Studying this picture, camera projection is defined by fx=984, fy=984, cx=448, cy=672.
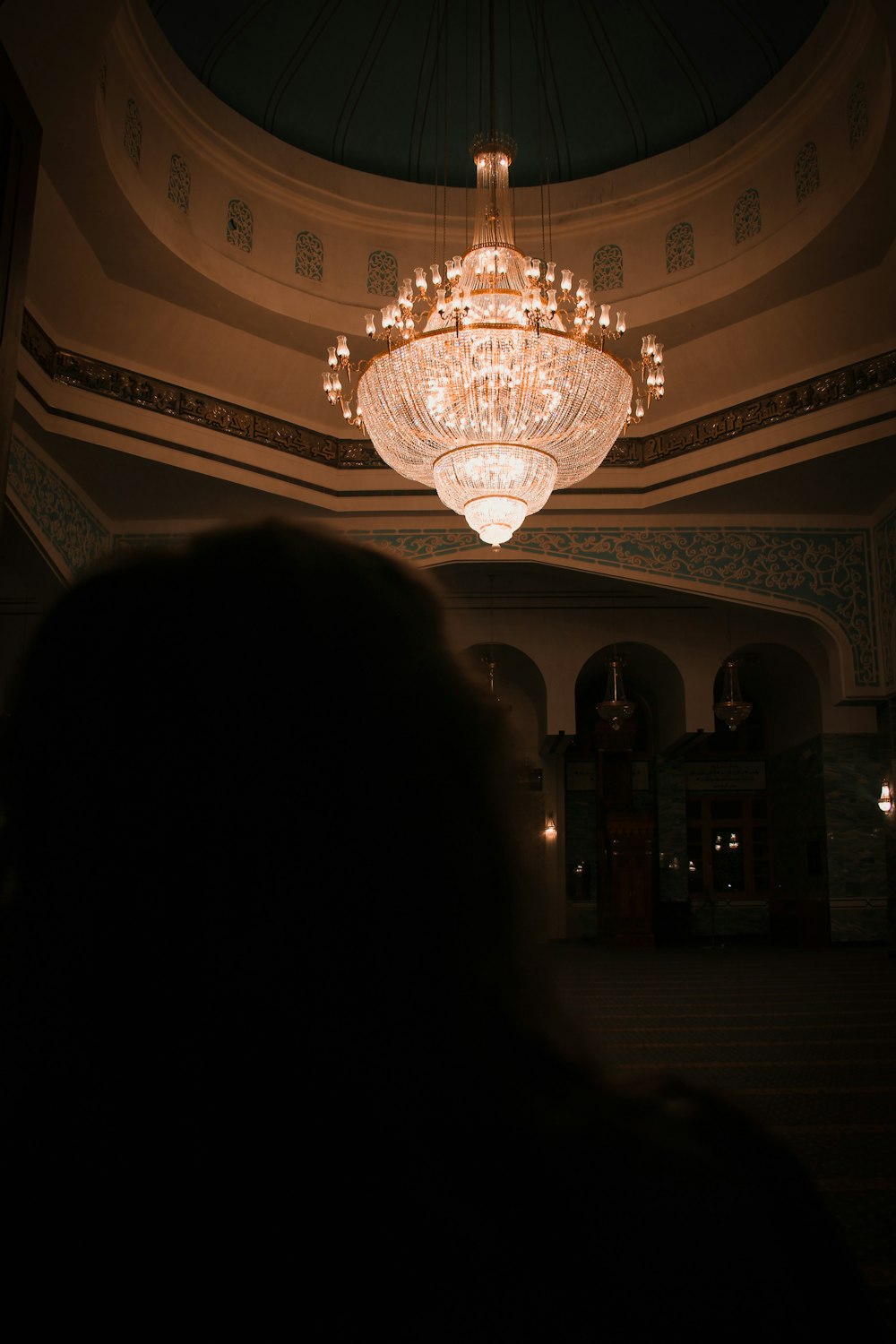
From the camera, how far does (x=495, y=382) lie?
475cm

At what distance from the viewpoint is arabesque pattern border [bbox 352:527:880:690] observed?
8.45 meters

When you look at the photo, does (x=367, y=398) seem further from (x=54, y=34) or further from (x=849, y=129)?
(x=849, y=129)

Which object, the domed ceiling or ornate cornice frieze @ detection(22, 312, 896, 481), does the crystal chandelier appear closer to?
ornate cornice frieze @ detection(22, 312, 896, 481)

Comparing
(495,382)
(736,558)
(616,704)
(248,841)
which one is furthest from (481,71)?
(248,841)

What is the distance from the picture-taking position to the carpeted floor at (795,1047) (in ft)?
6.92

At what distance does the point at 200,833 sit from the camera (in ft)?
1.59

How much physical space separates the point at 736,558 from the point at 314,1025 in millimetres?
8505

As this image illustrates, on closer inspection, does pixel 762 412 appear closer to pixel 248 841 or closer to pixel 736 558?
pixel 736 558

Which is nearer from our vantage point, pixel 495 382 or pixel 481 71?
pixel 495 382

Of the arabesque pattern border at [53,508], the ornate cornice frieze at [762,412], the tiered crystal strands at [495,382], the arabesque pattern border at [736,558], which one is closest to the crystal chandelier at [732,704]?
the arabesque pattern border at [736,558]

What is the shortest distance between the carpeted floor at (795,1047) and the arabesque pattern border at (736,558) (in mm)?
2942

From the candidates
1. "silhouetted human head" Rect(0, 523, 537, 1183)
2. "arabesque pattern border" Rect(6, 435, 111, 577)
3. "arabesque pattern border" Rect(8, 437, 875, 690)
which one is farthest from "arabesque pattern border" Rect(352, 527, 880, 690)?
"silhouetted human head" Rect(0, 523, 537, 1183)

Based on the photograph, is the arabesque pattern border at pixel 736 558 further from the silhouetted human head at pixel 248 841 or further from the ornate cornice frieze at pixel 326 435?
the silhouetted human head at pixel 248 841

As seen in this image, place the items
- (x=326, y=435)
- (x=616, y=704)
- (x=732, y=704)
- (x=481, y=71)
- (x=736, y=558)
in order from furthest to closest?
(x=732, y=704) → (x=616, y=704) → (x=736, y=558) → (x=326, y=435) → (x=481, y=71)
